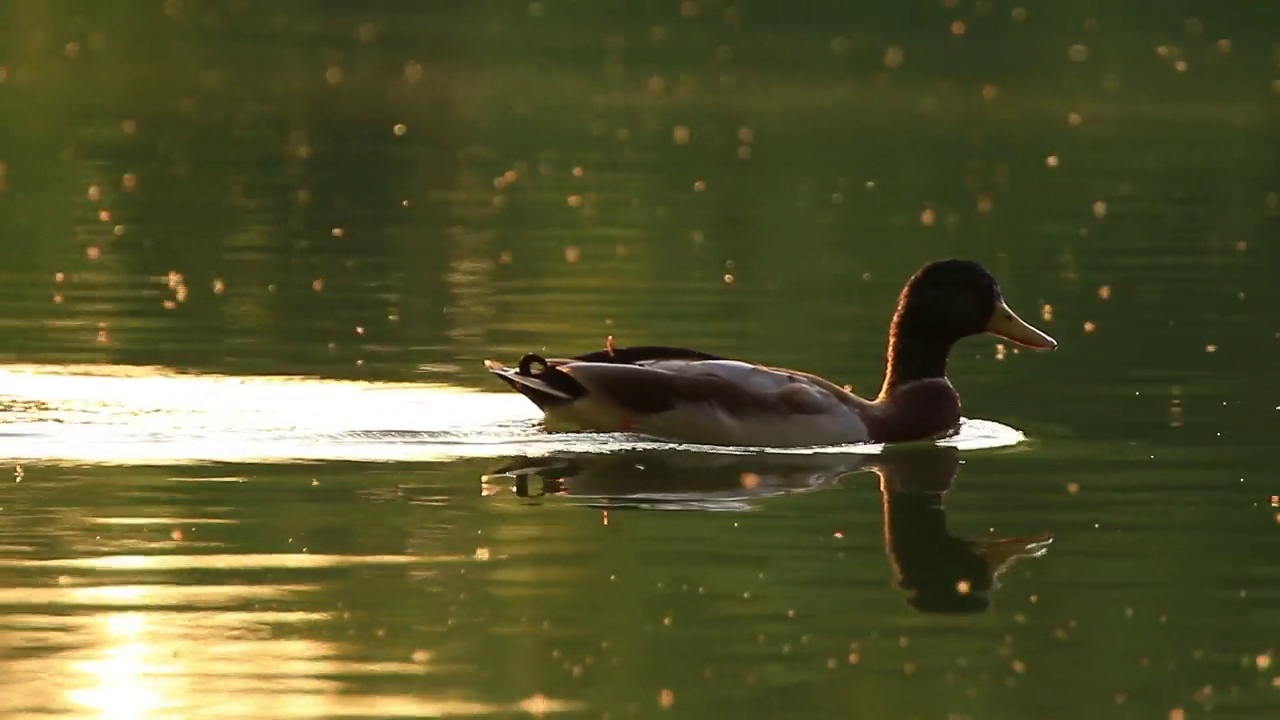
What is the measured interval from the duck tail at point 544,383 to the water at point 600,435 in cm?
26

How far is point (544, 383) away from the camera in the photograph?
50.5 feet

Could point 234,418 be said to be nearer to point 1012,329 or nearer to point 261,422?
point 261,422

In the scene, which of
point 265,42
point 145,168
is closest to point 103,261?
point 145,168

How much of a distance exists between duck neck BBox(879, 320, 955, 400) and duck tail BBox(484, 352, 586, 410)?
2.04 m

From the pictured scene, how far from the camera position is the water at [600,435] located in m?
10.6

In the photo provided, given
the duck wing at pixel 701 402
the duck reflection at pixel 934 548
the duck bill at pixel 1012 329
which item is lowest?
the duck reflection at pixel 934 548

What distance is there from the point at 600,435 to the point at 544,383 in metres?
0.46

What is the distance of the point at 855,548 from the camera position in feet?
42.6

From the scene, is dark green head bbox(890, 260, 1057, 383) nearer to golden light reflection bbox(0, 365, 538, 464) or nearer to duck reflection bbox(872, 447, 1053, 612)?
duck reflection bbox(872, 447, 1053, 612)

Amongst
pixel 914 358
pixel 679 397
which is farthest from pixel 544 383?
pixel 914 358

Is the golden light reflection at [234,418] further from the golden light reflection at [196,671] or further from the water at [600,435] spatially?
the golden light reflection at [196,671]

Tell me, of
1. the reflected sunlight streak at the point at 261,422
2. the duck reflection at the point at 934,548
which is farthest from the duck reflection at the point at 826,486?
the reflected sunlight streak at the point at 261,422

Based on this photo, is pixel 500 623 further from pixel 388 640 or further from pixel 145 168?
pixel 145 168

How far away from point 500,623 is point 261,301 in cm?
1029
